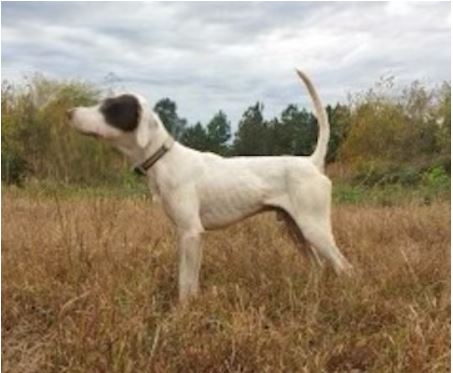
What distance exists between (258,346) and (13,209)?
579cm

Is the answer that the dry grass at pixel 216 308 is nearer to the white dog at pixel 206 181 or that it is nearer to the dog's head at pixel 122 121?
the white dog at pixel 206 181

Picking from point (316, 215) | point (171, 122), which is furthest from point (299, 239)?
point (171, 122)

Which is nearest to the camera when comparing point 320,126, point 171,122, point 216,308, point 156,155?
point 216,308

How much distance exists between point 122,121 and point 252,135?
157 ft

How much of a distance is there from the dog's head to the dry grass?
72 centimetres

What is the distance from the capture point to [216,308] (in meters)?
3.51

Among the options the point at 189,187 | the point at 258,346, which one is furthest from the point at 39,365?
the point at 189,187

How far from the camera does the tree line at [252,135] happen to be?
1254cm

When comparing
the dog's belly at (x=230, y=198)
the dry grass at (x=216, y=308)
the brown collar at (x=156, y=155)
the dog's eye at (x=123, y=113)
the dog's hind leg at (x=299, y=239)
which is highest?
the dog's eye at (x=123, y=113)

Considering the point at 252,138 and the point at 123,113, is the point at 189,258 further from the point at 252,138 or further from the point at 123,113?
the point at 252,138

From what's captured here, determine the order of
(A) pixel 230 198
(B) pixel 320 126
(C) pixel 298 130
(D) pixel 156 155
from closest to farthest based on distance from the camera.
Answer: (D) pixel 156 155, (A) pixel 230 198, (B) pixel 320 126, (C) pixel 298 130

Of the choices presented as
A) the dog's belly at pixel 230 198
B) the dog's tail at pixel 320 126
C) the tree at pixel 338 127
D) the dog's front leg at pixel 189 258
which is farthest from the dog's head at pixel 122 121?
the tree at pixel 338 127

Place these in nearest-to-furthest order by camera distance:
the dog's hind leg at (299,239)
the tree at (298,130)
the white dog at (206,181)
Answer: the white dog at (206,181)
the dog's hind leg at (299,239)
the tree at (298,130)

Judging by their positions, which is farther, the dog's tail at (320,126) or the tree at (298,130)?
the tree at (298,130)
